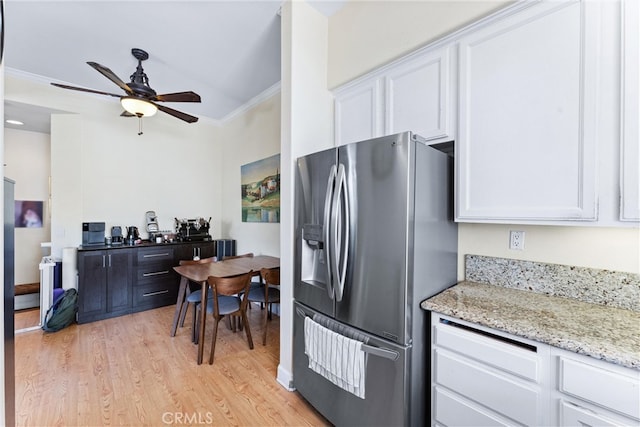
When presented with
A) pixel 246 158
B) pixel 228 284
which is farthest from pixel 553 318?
pixel 246 158

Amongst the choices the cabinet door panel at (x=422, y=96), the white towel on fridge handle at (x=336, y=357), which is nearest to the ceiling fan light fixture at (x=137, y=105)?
the cabinet door panel at (x=422, y=96)

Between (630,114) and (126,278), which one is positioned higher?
(630,114)

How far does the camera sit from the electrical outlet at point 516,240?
1.60m

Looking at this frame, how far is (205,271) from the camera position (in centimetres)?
274

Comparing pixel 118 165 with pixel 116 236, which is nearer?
pixel 116 236

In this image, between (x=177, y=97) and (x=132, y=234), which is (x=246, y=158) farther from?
(x=132, y=234)

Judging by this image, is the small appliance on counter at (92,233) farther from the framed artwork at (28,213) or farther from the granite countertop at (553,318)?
the granite countertop at (553,318)

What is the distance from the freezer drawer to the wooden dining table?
46.3 inches

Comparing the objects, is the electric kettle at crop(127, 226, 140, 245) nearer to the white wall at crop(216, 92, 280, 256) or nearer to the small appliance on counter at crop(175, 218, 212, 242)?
the small appliance on counter at crop(175, 218, 212, 242)

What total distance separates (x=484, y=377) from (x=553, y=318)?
39 centimetres

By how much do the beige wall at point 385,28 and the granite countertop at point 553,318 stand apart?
4.97 feet

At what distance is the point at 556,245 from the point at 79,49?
14.1ft

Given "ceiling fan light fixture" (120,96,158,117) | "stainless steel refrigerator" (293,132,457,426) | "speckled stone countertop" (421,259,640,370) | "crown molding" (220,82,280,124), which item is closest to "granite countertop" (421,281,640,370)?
"speckled stone countertop" (421,259,640,370)

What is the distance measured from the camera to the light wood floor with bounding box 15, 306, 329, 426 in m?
1.78
